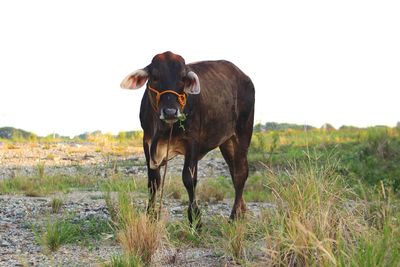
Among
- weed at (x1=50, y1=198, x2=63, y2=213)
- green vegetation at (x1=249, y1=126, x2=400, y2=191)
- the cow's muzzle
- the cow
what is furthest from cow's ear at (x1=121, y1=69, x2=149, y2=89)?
green vegetation at (x1=249, y1=126, x2=400, y2=191)

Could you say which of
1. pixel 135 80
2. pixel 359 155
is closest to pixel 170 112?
pixel 135 80

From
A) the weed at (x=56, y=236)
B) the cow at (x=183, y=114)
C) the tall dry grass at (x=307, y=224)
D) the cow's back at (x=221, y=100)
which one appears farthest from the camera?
the cow's back at (x=221, y=100)

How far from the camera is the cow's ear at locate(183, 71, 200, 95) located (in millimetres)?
7695

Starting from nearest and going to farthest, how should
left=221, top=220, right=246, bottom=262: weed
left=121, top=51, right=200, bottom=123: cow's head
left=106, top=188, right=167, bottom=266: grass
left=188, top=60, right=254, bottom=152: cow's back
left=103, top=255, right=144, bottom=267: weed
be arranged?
left=103, top=255, right=144, bottom=267: weed < left=106, top=188, right=167, bottom=266: grass < left=221, top=220, right=246, bottom=262: weed < left=121, top=51, right=200, bottom=123: cow's head < left=188, top=60, right=254, bottom=152: cow's back

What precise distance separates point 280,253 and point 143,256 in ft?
4.19

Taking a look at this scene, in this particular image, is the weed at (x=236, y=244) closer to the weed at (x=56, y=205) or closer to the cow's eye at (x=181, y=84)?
the cow's eye at (x=181, y=84)

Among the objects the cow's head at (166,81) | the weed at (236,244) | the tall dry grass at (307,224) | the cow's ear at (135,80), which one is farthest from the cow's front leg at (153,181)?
the weed at (236,244)

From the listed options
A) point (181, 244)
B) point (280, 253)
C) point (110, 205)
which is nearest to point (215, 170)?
point (110, 205)

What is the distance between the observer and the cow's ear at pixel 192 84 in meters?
7.70

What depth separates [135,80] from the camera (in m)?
7.88

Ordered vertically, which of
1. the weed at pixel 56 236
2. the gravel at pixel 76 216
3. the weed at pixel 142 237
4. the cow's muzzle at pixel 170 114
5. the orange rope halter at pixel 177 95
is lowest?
the gravel at pixel 76 216

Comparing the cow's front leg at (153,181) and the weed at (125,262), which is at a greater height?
the cow's front leg at (153,181)

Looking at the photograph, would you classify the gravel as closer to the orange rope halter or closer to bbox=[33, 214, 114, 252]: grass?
bbox=[33, 214, 114, 252]: grass

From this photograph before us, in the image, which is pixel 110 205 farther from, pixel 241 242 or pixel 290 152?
pixel 290 152
